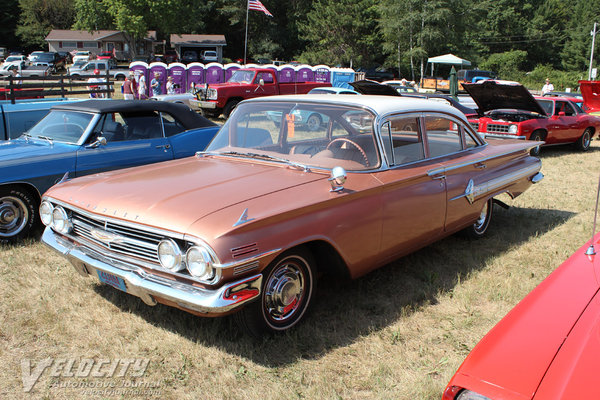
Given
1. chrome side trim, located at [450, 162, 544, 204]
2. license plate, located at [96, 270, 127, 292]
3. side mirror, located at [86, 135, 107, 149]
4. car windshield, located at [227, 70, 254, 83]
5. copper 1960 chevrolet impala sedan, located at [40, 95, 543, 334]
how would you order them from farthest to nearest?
car windshield, located at [227, 70, 254, 83]
side mirror, located at [86, 135, 107, 149]
chrome side trim, located at [450, 162, 544, 204]
license plate, located at [96, 270, 127, 292]
copper 1960 chevrolet impala sedan, located at [40, 95, 543, 334]

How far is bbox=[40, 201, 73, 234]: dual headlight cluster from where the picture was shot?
3.68 m

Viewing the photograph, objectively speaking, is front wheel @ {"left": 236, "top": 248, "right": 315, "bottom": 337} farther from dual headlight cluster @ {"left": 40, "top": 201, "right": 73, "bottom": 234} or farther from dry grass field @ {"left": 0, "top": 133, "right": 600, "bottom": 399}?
dual headlight cluster @ {"left": 40, "top": 201, "right": 73, "bottom": 234}

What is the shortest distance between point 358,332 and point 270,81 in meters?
15.4

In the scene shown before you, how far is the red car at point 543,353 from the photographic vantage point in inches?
69.4

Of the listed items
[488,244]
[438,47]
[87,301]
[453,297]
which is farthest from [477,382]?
[438,47]

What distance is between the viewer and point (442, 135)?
15.7 feet

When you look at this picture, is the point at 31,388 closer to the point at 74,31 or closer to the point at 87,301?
the point at 87,301

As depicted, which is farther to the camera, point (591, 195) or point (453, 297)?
point (591, 195)

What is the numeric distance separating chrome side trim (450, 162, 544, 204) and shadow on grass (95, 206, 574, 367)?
0.63m

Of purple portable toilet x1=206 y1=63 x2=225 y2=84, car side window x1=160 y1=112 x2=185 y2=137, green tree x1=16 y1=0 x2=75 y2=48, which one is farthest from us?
green tree x1=16 y1=0 x2=75 y2=48

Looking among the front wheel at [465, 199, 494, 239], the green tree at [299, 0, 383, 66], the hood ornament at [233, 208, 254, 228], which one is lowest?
the front wheel at [465, 199, 494, 239]

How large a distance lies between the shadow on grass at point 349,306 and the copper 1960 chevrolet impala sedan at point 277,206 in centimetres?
18

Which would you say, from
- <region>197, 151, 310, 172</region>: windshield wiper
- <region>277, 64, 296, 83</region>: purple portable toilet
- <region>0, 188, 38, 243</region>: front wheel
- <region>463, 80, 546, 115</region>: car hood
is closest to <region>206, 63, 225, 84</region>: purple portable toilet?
<region>277, 64, 296, 83</region>: purple portable toilet

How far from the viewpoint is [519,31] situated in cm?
6181
